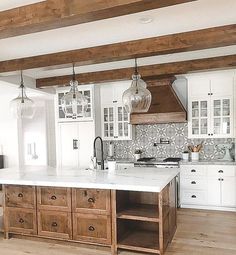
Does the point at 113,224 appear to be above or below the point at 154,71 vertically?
below

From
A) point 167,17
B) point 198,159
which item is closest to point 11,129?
point 198,159

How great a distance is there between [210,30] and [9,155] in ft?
19.8

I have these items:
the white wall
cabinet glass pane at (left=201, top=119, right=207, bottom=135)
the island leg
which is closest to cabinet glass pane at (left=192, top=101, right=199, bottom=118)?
cabinet glass pane at (left=201, top=119, right=207, bottom=135)

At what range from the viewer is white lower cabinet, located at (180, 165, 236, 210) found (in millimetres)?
4652

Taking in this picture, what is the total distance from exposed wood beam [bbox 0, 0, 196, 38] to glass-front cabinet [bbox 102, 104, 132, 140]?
3.41 meters

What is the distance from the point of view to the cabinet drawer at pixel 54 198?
3303 mm

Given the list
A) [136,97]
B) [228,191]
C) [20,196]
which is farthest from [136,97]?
[228,191]

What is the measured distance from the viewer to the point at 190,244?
331cm

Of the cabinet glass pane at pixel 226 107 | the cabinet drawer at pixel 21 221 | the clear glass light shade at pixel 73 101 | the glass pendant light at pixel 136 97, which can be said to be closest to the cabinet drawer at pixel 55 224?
the cabinet drawer at pixel 21 221

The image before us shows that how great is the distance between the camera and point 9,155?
711 cm

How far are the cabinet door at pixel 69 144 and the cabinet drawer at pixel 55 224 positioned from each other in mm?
2397

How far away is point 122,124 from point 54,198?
8.78ft

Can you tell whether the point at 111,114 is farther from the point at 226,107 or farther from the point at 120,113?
the point at 226,107

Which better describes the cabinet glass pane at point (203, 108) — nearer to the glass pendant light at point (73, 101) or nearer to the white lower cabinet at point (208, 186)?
the white lower cabinet at point (208, 186)
